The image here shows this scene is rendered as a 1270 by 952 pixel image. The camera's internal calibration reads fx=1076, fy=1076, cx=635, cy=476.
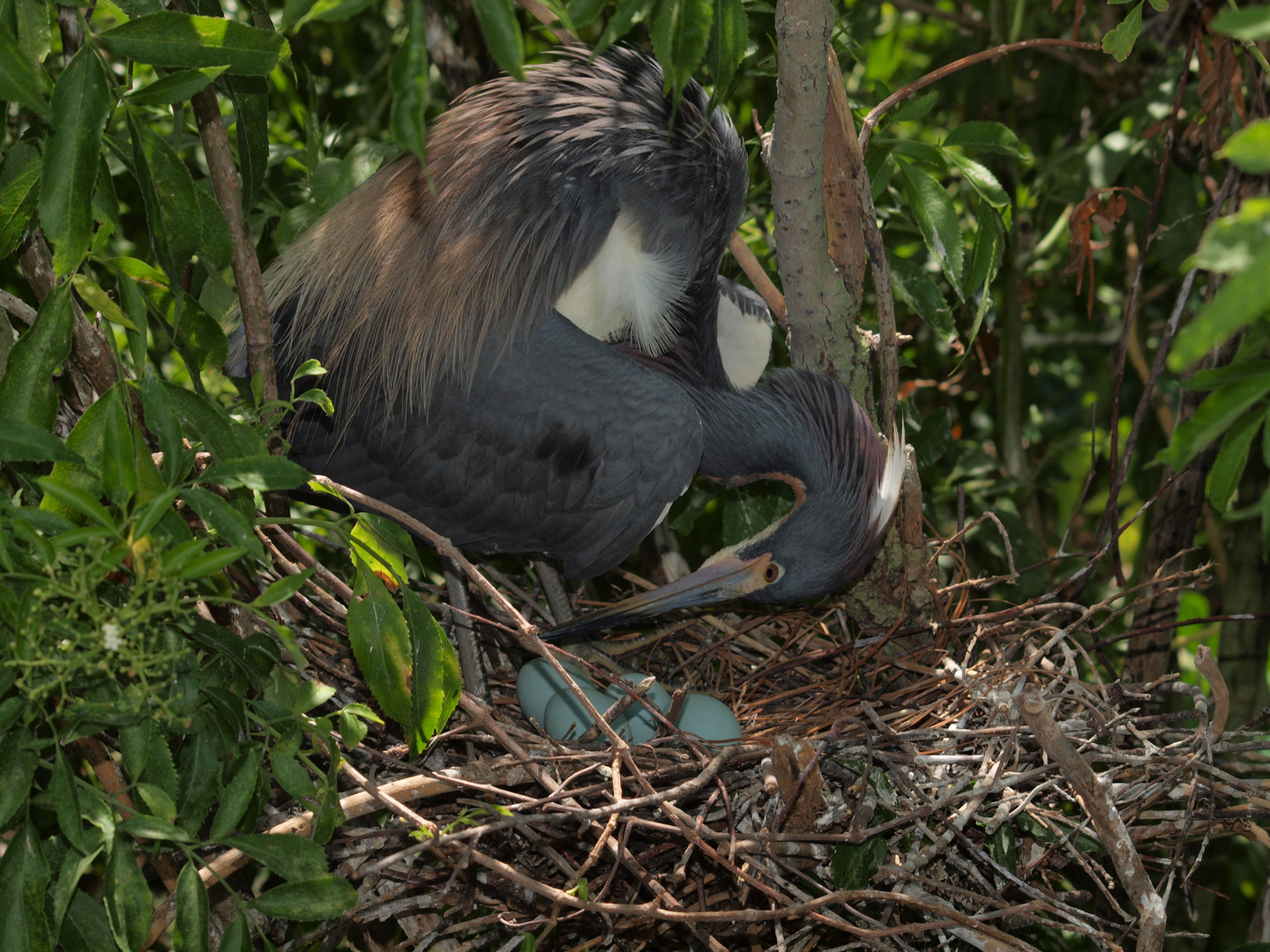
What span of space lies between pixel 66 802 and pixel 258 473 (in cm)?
42

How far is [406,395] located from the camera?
7.75 ft

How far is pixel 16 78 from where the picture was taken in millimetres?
1052

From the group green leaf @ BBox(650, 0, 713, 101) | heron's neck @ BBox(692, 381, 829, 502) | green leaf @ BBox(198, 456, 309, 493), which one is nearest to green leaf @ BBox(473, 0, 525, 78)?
green leaf @ BBox(650, 0, 713, 101)

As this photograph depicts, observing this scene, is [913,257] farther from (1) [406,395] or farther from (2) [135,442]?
(2) [135,442]

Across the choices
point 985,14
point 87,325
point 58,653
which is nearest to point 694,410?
point 87,325

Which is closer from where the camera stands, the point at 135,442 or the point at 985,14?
the point at 135,442

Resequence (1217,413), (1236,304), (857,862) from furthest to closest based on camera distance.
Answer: (857,862)
(1217,413)
(1236,304)

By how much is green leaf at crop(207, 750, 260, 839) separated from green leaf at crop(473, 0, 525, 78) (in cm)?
89

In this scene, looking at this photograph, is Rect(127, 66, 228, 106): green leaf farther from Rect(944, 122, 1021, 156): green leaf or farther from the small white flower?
Rect(944, 122, 1021, 156): green leaf

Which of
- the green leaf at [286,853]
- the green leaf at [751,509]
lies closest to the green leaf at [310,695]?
the green leaf at [286,853]

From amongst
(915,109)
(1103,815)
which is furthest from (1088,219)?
(1103,815)

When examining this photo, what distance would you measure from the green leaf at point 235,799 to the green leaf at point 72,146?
64 cm

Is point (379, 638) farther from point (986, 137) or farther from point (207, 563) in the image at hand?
point (986, 137)

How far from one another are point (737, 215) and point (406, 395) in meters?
0.89
